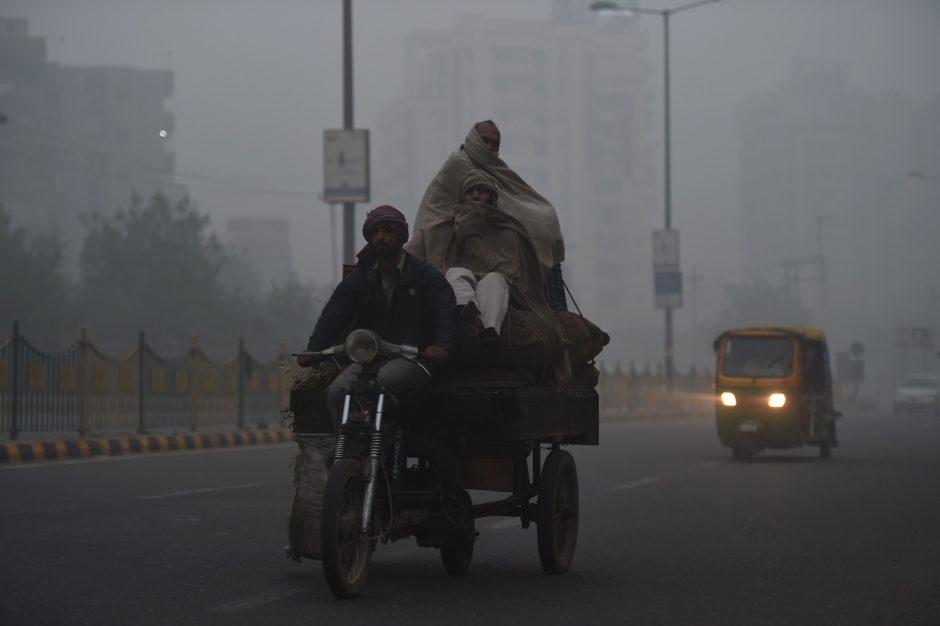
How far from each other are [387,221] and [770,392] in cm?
1483

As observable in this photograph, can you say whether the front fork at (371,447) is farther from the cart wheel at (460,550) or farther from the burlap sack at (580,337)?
the burlap sack at (580,337)

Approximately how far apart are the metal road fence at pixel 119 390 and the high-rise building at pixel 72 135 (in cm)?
9151

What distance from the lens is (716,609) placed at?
257 inches

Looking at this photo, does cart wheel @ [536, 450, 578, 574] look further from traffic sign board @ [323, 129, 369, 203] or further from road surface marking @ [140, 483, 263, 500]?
Answer: traffic sign board @ [323, 129, 369, 203]

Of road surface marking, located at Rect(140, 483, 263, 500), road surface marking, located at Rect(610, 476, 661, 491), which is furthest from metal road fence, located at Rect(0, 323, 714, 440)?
road surface marking, located at Rect(610, 476, 661, 491)

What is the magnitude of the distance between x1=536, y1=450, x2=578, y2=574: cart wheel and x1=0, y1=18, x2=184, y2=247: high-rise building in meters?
109

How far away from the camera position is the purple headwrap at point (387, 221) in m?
6.76

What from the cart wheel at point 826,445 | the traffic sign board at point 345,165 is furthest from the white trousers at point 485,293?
the traffic sign board at point 345,165

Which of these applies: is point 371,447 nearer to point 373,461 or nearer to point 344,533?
point 373,461

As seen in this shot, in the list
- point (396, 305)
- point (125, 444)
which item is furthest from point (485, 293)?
point (125, 444)

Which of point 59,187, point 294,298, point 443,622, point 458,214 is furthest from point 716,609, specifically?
point 59,187

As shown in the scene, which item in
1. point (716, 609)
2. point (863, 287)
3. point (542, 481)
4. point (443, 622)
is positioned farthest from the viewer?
point (863, 287)

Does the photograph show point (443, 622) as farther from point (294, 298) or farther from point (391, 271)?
point (294, 298)

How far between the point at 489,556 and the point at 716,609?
221 cm
